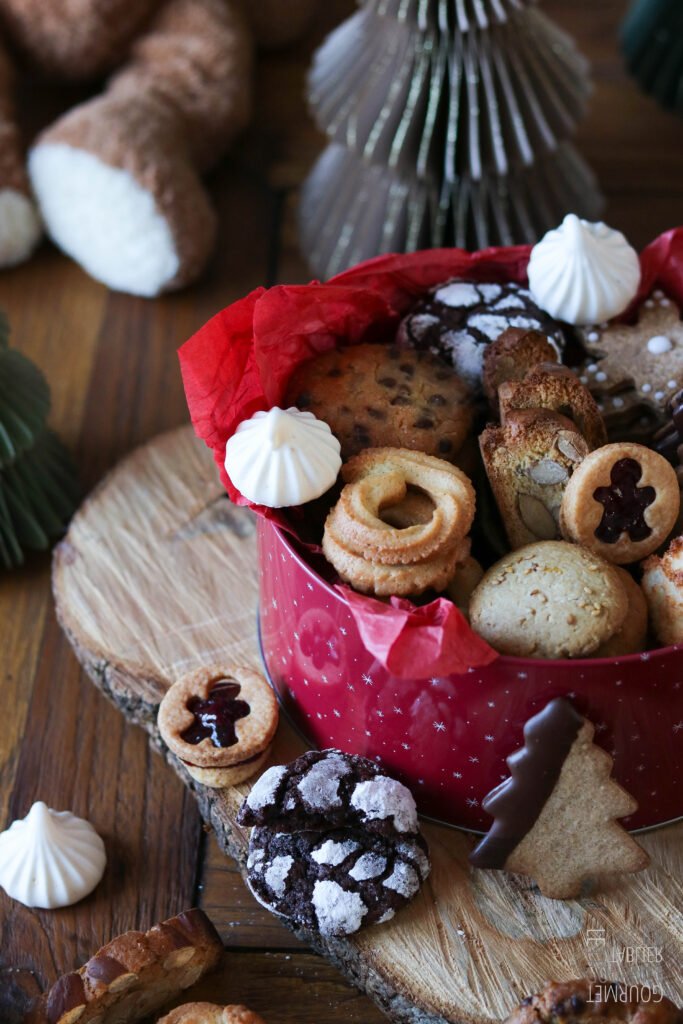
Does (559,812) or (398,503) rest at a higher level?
(398,503)

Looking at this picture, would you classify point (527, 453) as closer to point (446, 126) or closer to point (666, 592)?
point (666, 592)

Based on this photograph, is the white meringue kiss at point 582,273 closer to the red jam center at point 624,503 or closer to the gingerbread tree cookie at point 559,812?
the red jam center at point 624,503

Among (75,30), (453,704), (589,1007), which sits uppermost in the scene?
(75,30)

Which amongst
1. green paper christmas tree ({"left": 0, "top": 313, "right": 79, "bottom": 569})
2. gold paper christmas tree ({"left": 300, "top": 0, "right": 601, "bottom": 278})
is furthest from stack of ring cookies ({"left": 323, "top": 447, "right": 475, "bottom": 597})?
gold paper christmas tree ({"left": 300, "top": 0, "right": 601, "bottom": 278})

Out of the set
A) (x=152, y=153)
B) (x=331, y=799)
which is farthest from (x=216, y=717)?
(x=152, y=153)

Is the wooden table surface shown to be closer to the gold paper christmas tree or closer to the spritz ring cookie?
the gold paper christmas tree

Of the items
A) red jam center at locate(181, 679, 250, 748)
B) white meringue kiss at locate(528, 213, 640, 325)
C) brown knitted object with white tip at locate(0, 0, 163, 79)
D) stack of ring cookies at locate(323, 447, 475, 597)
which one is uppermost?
brown knitted object with white tip at locate(0, 0, 163, 79)
